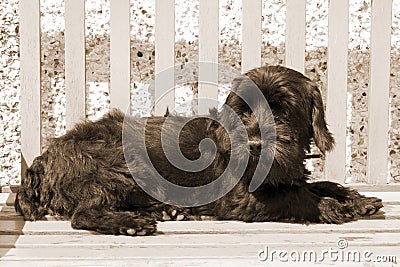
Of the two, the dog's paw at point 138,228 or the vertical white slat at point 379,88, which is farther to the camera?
the vertical white slat at point 379,88

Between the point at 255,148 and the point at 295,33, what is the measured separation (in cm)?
109

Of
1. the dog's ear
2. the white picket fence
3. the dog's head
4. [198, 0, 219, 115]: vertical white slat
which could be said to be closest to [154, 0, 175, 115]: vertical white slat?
the white picket fence

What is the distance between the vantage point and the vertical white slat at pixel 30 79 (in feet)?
10.7

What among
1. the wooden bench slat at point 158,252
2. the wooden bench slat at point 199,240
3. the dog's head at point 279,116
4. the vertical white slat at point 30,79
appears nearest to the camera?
the wooden bench slat at point 158,252

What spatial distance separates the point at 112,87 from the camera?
3.33 metres

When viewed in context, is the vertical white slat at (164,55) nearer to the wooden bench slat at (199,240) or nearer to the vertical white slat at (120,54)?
the vertical white slat at (120,54)

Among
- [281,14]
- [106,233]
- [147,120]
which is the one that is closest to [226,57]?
[281,14]

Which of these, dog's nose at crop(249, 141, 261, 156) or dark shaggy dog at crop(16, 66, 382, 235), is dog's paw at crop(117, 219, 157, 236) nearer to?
dark shaggy dog at crop(16, 66, 382, 235)

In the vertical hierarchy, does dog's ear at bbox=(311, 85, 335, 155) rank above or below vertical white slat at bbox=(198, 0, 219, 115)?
below

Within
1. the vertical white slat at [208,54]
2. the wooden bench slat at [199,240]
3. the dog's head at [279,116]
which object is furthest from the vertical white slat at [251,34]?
the wooden bench slat at [199,240]

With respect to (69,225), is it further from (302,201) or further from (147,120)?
(302,201)

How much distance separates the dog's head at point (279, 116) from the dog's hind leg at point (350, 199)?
0.26 metres

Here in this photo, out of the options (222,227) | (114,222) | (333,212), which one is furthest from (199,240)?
(333,212)

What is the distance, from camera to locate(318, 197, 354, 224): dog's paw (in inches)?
105
